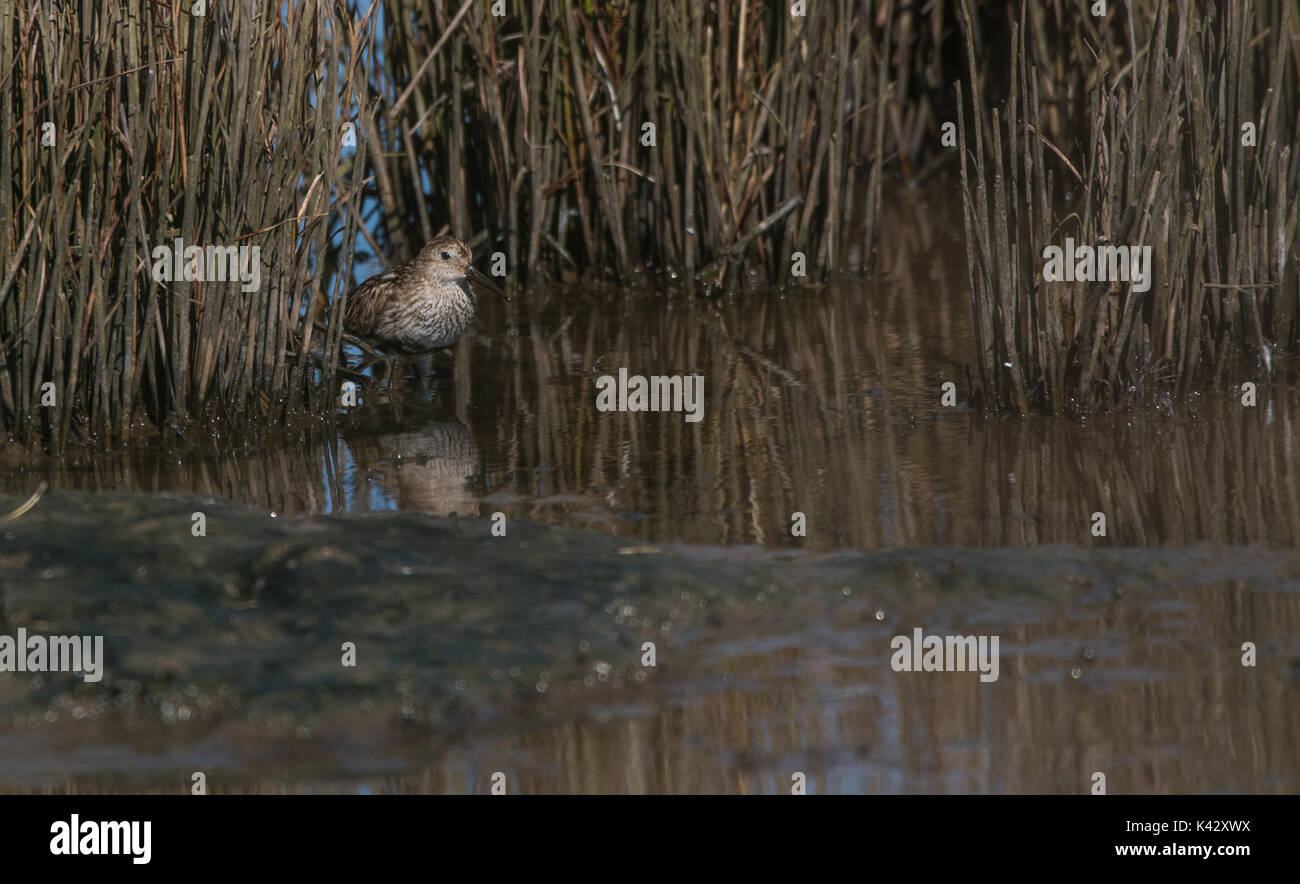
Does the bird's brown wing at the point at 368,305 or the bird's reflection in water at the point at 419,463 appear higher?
the bird's brown wing at the point at 368,305

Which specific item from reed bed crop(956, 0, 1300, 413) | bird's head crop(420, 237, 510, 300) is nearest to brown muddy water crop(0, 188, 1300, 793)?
reed bed crop(956, 0, 1300, 413)

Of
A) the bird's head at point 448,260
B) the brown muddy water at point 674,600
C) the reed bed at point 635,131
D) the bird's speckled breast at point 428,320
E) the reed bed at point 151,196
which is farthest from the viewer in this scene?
the reed bed at point 635,131

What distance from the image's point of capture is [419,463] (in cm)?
563

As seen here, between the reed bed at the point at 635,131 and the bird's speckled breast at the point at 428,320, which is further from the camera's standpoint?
the reed bed at the point at 635,131

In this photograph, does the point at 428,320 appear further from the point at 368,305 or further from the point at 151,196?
the point at 151,196

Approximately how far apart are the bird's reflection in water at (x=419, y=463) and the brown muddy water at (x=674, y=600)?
0.05 ft

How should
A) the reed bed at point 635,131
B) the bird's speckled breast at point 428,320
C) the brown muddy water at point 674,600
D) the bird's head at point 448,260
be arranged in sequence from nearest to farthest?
1. the brown muddy water at point 674,600
2. the bird's speckled breast at point 428,320
3. the bird's head at point 448,260
4. the reed bed at point 635,131

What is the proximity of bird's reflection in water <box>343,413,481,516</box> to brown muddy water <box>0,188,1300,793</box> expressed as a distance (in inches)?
0.7

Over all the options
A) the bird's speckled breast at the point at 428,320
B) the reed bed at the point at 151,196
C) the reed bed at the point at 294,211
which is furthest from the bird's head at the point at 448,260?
the reed bed at the point at 151,196

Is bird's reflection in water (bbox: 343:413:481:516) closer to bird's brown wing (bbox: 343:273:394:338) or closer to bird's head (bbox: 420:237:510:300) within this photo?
bird's brown wing (bbox: 343:273:394:338)

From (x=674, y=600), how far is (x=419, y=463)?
1.67m

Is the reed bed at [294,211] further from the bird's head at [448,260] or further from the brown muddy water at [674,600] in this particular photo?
the bird's head at [448,260]

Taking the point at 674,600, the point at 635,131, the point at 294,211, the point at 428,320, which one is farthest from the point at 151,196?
the point at 635,131

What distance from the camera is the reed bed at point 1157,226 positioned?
5.18 meters
